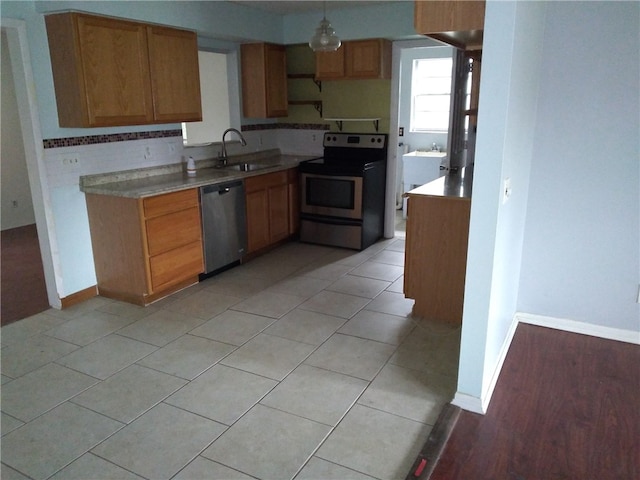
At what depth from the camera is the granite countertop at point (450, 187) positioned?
3.15m

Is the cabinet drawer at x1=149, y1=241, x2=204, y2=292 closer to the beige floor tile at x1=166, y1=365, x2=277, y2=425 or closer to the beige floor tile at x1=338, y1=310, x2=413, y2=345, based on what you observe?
the beige floor tile at x1=166, y1=365, x2=277, y2=425

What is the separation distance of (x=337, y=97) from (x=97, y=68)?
2837mm

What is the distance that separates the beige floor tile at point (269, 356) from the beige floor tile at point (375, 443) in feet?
1.86

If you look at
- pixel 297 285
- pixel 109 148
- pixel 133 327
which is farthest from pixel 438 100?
pixel 133 327

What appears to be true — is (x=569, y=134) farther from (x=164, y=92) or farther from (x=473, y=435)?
(x=164, y=92)

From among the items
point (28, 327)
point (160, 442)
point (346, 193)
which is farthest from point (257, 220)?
point (160, 442)

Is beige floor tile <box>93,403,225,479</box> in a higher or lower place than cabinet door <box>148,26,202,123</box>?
lower

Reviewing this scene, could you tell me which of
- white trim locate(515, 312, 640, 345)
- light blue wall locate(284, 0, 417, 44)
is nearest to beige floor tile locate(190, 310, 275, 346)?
white trim locate(515, 312, 640, 345)

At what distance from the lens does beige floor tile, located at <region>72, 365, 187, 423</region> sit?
2424 millimetres

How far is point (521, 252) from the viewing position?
3205 millimetres

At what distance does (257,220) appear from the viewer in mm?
4734

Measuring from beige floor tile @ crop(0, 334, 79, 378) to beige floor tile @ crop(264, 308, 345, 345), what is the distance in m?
1.31

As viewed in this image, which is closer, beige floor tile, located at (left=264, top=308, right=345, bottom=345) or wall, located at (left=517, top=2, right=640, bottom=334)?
wall, located at (left=517, top=2, right=640, bottom=334)

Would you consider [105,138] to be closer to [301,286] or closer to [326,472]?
[301,286]
